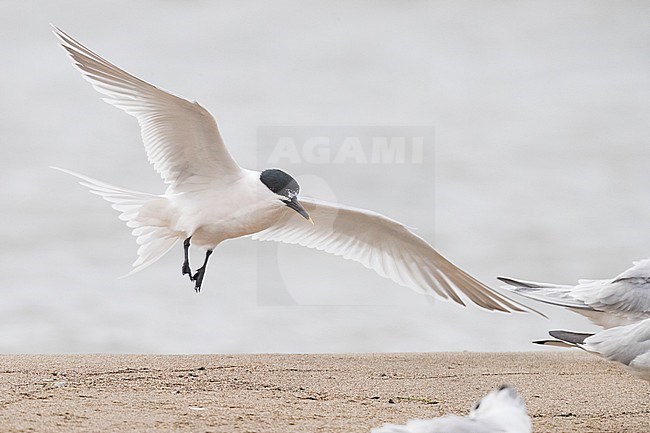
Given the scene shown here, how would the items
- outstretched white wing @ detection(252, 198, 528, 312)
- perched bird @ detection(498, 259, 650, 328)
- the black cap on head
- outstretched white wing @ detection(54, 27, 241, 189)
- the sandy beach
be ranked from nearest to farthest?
the sandy beach → perched bird @ detection(498, 259, 650, 328) → outstretched white wing @ detection(54, 27, 241, 189) → the black cap on head → outstretched white wing @ detection(252, 198, 528, 312)

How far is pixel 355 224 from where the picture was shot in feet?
16.1

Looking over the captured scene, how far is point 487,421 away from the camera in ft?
8.30

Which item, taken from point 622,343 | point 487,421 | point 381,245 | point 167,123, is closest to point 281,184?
point 167,123

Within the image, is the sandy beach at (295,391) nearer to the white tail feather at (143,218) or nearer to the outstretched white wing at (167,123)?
the white tail feather at (143,218)

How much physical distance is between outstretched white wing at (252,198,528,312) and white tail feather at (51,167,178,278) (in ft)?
1.92

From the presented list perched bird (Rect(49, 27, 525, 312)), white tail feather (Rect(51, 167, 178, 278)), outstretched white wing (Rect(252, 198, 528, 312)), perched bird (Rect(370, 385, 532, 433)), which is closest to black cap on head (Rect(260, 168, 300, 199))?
perched bird (Rect(49, 27, 525, 312))

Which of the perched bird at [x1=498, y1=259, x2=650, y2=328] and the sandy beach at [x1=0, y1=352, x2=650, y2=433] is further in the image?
the perched bird at [x1=498, y1=259, x2=650, y2=328]

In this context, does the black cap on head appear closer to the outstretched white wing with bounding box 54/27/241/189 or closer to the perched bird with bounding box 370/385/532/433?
the outstretched white wing with bounding box 54/27/241/189

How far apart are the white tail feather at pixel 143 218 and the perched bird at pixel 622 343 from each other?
187 cm

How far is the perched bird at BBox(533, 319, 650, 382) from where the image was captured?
11.5 ft

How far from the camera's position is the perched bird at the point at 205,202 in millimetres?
4359

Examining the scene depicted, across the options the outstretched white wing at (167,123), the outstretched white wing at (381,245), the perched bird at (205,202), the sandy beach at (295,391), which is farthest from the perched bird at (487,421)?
the outstretched white wing at (167,123)

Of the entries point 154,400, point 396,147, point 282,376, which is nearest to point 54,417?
point 154,400

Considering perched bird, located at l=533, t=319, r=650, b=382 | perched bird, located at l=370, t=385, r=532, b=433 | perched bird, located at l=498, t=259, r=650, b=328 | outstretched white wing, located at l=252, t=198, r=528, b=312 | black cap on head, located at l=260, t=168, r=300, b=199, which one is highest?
black cap on head, located at l=260, t=168, r=300, b=199
